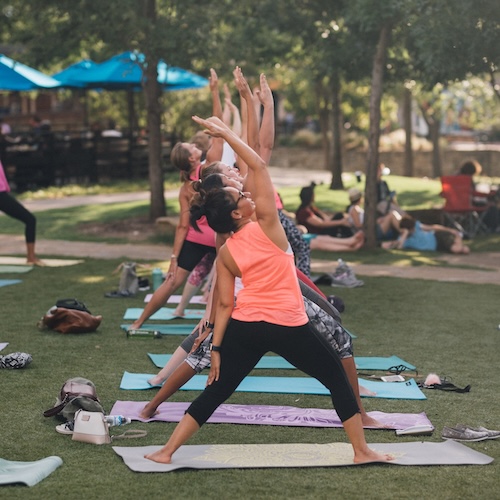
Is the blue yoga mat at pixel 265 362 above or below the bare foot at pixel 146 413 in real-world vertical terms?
below

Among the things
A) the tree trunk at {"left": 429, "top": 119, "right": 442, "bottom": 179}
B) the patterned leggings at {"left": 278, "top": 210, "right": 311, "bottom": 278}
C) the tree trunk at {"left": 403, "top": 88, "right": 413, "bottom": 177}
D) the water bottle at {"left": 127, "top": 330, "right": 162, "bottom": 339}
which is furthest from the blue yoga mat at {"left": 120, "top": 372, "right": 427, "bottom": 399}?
the tree trunk at {"left": 429, "top": 119, "right": 442, "bottom": 179}

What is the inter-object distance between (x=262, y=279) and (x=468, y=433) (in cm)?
168

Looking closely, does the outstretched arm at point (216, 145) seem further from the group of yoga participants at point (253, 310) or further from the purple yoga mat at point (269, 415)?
the group of yoga participants at point (253, 310)

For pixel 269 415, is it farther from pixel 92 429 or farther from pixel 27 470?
pixel 27 470

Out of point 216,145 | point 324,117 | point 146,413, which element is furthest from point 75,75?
point 146,413

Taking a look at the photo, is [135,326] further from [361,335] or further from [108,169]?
[108,169]

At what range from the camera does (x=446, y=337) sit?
32.4 ft

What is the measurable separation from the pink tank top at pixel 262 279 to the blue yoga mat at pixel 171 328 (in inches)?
165

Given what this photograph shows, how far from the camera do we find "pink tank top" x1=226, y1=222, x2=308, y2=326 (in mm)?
5613

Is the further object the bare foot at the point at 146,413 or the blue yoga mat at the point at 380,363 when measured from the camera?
the blue yoga mat at the point at 380,363

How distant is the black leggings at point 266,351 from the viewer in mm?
5602

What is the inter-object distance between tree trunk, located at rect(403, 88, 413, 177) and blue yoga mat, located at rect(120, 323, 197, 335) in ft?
66.2

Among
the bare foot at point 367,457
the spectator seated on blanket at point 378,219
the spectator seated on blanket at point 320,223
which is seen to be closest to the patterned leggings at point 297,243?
the bare foot at point 367,457

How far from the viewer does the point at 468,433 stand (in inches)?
252
